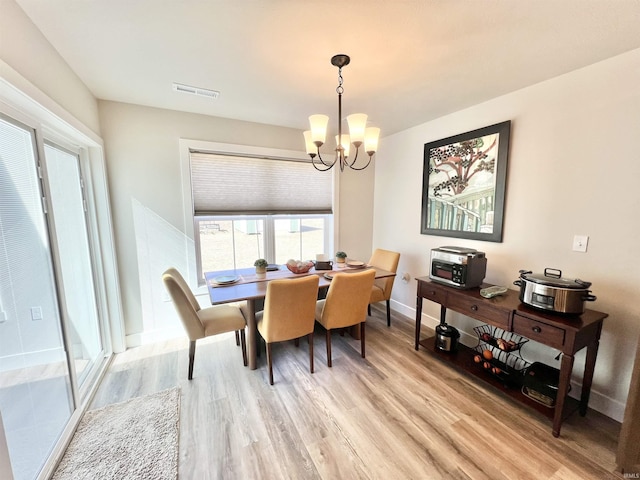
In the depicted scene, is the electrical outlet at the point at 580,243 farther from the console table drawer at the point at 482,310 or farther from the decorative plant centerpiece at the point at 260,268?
the decorative plant centerpiece at the point at 260,268

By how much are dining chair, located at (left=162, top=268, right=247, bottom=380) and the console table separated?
1.97 metres

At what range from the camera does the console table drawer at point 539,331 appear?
159cm

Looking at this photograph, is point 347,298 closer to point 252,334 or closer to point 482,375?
point 252,334

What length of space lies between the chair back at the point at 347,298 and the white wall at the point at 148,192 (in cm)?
172

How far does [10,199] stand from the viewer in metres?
1.33

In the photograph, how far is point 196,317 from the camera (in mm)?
2074

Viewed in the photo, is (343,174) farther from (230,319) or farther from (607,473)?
(607,473)

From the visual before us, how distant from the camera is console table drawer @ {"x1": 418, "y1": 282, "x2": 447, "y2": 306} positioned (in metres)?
2.34

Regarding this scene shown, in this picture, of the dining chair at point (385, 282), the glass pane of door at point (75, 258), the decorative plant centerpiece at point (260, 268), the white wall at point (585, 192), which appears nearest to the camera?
the white wall at point (585, 192)

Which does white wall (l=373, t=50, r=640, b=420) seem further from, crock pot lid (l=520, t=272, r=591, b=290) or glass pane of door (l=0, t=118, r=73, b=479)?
glass pane of door (l=0, t=118, r=73, b=479)

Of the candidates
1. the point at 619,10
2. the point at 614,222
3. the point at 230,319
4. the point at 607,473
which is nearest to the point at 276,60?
the point at 619,10

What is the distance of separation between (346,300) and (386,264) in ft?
3.87

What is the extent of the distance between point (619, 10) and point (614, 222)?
1250 millimetres

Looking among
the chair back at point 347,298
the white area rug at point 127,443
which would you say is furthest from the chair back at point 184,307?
the chair back at point 347,298
